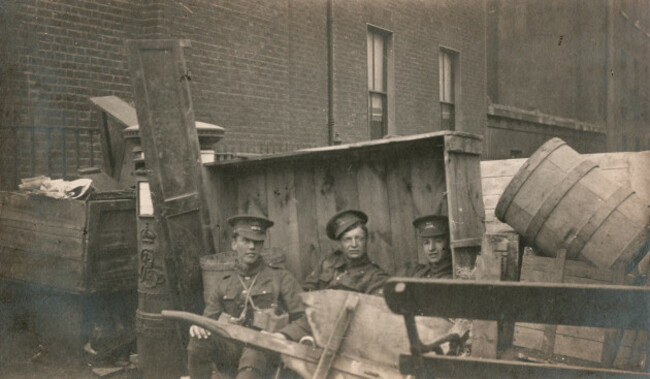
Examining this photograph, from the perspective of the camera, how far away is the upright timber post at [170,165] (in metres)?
5.46

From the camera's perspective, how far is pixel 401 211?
18.2 feet

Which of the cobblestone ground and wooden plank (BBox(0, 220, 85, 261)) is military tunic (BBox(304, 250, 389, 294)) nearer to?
the cobblestone ground

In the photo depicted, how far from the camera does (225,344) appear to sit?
466 centimetres

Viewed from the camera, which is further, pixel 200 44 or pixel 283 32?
pixel 283 32

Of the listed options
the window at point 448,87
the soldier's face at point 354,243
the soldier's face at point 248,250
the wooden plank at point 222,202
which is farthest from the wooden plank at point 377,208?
the window at point 448,87

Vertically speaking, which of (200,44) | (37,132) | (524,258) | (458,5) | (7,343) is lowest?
(7,343)

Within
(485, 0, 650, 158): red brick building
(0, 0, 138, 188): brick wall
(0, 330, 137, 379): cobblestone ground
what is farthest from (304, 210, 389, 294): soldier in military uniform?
(485, 0, 650, 158): red brick building

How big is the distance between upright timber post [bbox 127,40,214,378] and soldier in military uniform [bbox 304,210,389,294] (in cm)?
127

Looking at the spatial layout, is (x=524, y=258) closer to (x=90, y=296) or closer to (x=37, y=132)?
(x=90, y=296)

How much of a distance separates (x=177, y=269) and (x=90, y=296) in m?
1.34

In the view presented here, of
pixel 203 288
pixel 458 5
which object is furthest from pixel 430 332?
pixel 458 5

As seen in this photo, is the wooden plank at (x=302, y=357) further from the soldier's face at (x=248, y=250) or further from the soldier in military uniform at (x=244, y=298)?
the soldier's face at (x=248, y=250)

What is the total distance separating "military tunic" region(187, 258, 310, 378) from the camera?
15.3ft

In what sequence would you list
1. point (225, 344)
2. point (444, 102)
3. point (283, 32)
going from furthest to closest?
point (444, 102)
point (283, 32)
point (225, 344)
